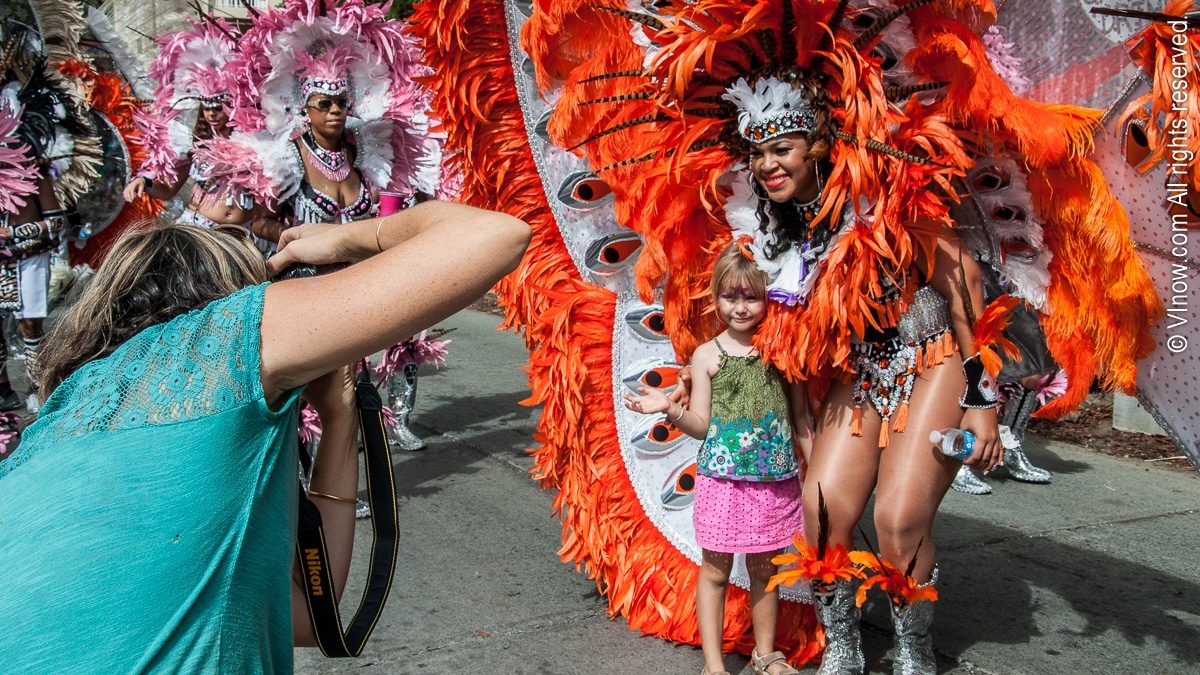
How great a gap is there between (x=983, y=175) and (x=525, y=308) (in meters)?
1.56

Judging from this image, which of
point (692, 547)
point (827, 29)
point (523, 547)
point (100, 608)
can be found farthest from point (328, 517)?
point (523, 547)

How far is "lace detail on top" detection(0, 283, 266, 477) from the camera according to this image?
4.13 ft

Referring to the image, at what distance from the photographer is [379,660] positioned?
10.8ft

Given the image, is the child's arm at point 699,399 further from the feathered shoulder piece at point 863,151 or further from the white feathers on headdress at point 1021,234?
the white feathers on headdress at point 1021,234

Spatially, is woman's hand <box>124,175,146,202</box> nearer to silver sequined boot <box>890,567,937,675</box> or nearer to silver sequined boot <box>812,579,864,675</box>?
silver sequined boot <box>812,579,864,675</box>

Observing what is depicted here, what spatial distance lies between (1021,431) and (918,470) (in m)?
2.81

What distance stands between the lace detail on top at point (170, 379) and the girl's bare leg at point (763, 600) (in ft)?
6.80

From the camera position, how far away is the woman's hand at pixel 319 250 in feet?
5.00

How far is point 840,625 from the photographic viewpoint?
9.77 feet

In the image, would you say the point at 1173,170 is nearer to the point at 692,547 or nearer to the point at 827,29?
the point at 827,29

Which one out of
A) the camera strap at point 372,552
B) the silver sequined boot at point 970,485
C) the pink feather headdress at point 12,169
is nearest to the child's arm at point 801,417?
the camera strap at point 372,552

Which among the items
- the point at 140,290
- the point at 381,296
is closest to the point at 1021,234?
the point at 381,296

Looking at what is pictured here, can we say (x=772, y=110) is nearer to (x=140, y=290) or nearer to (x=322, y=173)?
(x=140, y=290)

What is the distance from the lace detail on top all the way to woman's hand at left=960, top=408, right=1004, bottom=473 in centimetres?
207
